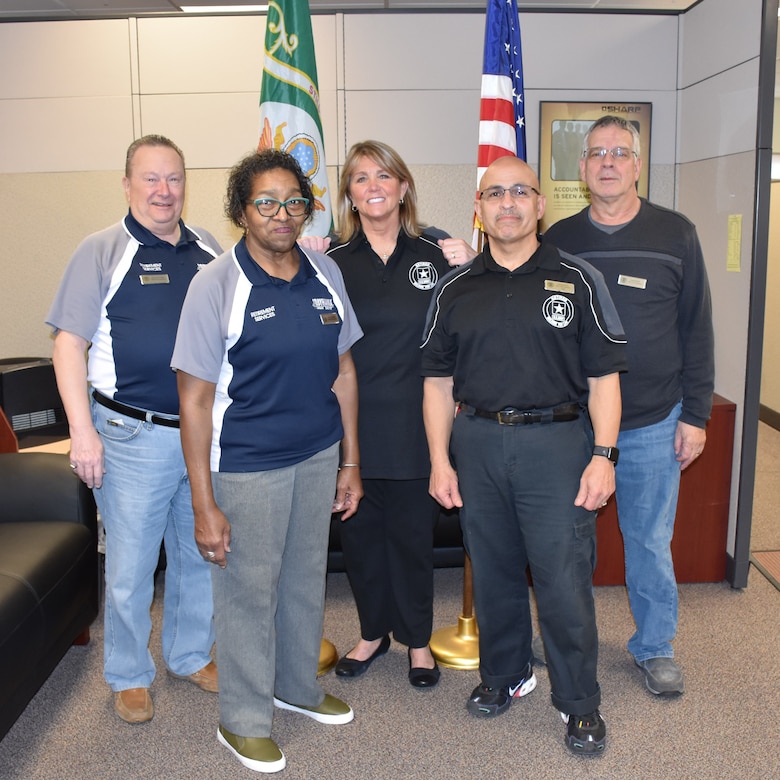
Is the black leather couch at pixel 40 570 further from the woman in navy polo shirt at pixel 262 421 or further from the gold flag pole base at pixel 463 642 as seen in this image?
the gold flag pole base at pixel 463 642

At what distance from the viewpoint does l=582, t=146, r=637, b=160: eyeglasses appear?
7.70 ft

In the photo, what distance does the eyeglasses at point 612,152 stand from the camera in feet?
7.70

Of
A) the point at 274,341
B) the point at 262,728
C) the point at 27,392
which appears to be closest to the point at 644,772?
the point at 262,728

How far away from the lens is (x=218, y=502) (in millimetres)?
2006

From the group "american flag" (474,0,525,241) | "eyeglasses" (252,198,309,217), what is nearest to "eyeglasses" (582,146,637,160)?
"american flag" (474,0,525,241)

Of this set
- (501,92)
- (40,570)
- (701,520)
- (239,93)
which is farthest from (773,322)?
(40,570)

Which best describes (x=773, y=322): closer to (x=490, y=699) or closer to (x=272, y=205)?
(x=490, y=699)

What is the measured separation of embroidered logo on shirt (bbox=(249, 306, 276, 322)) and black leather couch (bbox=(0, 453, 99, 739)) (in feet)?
3.45

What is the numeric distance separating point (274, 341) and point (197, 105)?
2.35 meters

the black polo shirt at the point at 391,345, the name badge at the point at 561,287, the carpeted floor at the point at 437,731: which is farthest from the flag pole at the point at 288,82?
the carpeted floor at the point at 437,731

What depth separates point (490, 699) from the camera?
93.8 inches

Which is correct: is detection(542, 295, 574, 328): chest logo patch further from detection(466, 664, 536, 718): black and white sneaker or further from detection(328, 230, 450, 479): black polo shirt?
detection(466, 664, 536, 718): black and white sneaker

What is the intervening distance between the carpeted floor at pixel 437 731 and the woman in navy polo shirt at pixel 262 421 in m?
0.19

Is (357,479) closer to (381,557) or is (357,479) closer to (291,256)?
(381,557)
